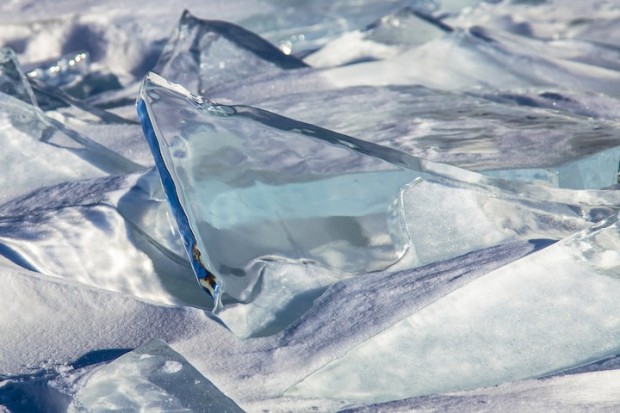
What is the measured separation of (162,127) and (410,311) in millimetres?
471

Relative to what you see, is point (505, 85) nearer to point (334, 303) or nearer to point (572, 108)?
point (572, 108)

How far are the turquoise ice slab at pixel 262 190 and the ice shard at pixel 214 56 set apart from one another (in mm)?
1027

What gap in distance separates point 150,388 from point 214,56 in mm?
1474

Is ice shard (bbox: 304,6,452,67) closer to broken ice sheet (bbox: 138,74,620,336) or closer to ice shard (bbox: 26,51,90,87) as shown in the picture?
ice shard (bbox: 26,51,90,87)

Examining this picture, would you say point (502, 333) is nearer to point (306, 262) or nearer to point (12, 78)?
point (306, 262)

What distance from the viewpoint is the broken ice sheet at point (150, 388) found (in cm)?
117

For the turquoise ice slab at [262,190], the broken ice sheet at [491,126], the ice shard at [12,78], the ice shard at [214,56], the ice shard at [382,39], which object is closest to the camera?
the turquoise ice slab at [262,190]

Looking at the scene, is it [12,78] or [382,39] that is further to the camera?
[382,39]

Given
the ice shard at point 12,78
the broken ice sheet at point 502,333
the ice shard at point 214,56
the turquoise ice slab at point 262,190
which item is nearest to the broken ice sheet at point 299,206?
the turquoise ice slab at point 262,190

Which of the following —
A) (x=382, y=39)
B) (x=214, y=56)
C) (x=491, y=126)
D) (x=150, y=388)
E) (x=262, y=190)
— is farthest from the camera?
(x=382, y=39)

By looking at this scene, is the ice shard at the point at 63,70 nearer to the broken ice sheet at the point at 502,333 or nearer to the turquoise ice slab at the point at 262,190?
the turquoise ice slab at the point at 262,190

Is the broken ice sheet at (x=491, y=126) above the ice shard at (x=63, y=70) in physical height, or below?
above

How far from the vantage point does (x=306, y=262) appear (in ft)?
4.68

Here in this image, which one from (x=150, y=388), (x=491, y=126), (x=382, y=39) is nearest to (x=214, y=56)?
(x=382, y=39)
